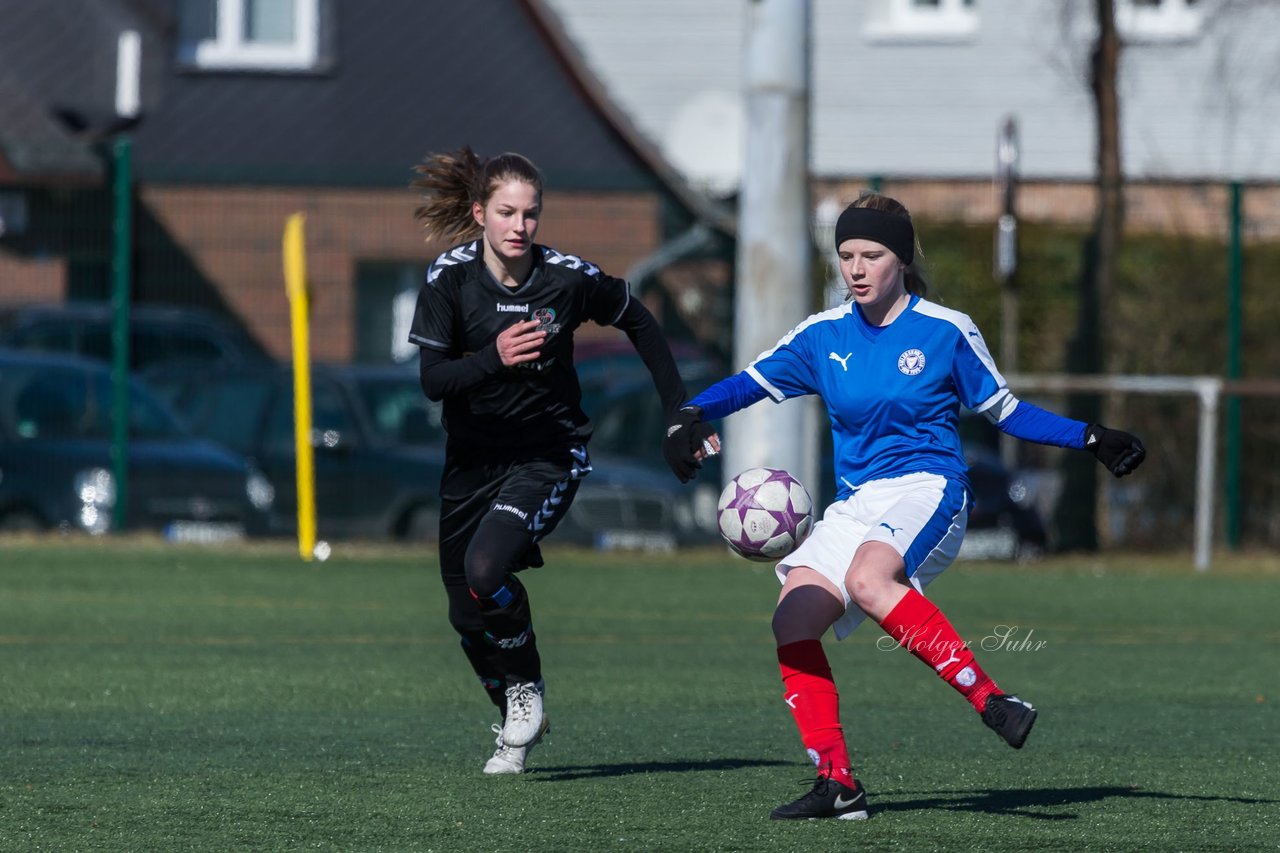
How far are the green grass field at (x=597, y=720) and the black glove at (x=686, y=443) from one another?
94cm

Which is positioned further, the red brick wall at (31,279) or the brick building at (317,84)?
the brick building at (317,84)

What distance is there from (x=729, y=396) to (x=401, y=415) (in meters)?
10.2

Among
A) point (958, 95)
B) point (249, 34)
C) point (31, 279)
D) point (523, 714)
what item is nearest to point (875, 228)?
point (523, 714)

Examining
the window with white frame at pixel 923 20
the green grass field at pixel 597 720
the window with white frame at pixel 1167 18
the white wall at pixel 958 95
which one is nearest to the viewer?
the green grass field at pixel 597 720

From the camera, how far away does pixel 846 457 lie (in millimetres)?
6531

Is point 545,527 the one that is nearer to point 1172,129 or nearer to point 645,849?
point 645,849

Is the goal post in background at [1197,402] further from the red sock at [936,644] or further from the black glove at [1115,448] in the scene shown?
the red sock at [936,644]

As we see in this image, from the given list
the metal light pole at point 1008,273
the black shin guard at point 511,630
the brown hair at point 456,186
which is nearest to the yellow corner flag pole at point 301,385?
the metal light pole at point 1008,273

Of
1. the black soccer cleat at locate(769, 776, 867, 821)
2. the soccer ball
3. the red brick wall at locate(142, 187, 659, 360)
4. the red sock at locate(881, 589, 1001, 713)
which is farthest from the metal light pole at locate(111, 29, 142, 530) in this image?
the red sock at locate(881, 589, 1001, 713)

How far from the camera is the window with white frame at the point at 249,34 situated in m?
27.5

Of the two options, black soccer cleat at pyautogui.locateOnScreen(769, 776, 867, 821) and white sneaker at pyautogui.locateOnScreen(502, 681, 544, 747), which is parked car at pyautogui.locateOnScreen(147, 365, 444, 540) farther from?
black soccer cleat at pyautogui.locateOnScreen(769, 776, 867, 821)

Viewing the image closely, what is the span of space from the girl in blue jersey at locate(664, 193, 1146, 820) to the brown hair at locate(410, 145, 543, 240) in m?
1.00

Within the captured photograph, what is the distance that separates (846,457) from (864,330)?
0.36m

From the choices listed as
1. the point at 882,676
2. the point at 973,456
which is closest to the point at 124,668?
the point at 882,676
